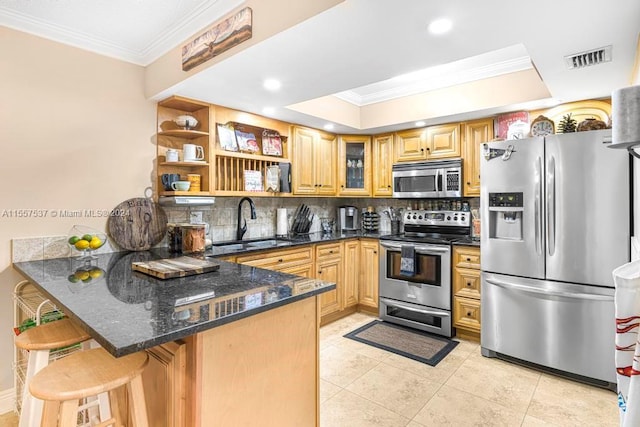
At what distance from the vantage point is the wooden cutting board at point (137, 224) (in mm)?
2695

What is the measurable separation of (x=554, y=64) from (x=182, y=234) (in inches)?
112

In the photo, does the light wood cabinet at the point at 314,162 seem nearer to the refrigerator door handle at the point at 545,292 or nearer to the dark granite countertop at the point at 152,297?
the dark granite countertop at the point at 152,297

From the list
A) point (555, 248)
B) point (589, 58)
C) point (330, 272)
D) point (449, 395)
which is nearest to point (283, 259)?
point (330, 272)

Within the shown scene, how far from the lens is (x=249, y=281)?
5.66 feet

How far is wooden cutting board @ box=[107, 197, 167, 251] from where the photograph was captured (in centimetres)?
270

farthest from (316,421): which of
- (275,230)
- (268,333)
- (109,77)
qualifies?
(109,77)

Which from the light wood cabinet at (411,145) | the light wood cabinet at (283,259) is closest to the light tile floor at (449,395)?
the light wood cabinet at (283,259)

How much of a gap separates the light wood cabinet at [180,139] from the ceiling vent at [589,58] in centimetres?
269

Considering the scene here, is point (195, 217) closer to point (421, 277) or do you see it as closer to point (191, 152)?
point (191, 152)

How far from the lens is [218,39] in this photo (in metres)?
2.11

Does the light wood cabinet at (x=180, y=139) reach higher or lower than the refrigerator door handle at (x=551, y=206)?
higher

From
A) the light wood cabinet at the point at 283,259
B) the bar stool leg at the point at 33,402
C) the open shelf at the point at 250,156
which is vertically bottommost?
the bar stool leg at the point at 33,402

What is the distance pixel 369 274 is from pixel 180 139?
245cm

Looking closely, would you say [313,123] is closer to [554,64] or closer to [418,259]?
[418,259]
